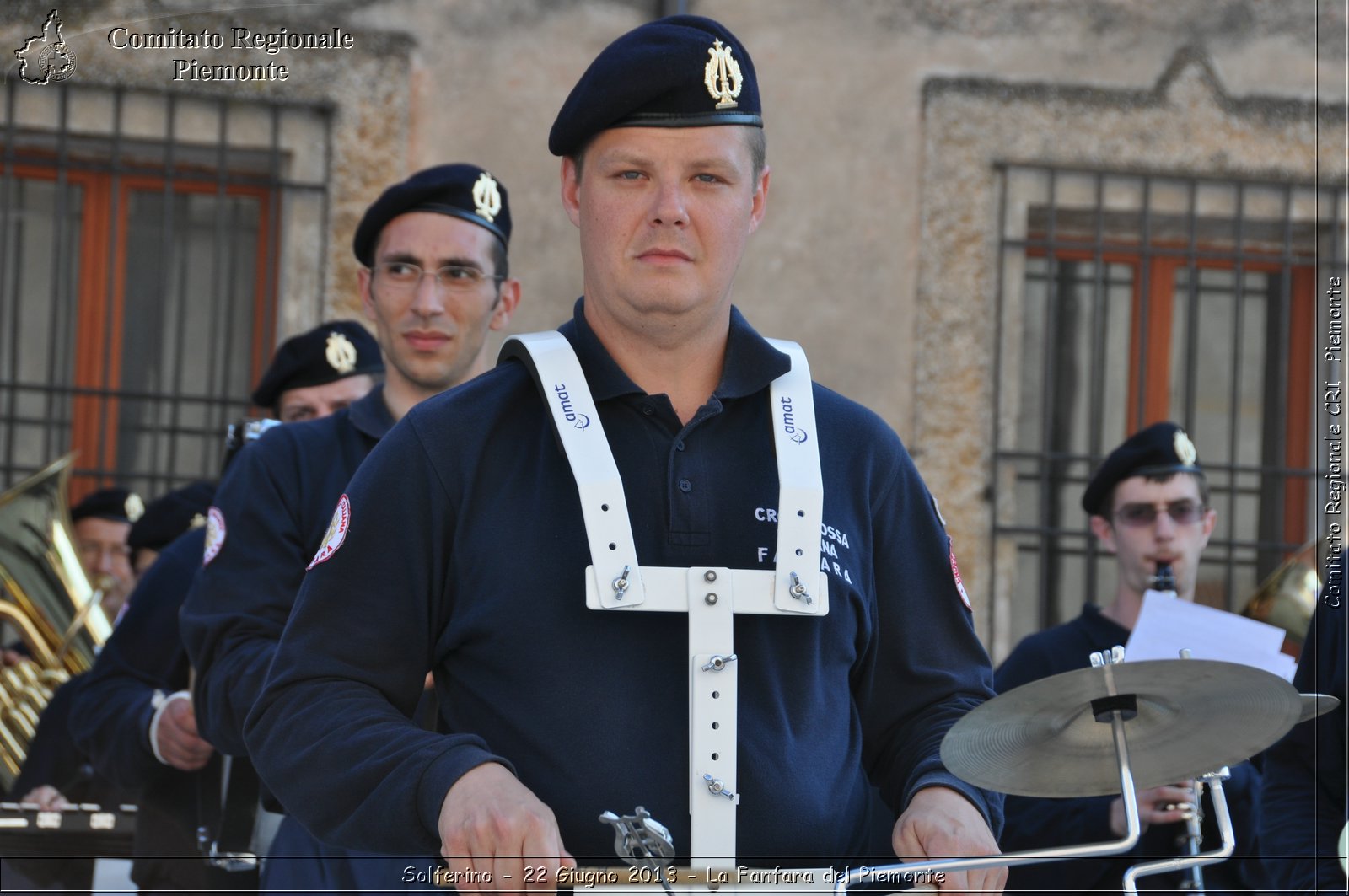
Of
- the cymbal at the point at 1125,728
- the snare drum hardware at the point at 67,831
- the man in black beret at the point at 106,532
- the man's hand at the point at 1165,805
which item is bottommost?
the snare drum hardware at the point at 67,831

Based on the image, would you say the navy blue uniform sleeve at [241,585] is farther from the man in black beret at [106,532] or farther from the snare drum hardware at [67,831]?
the man in black beret at [106,532]

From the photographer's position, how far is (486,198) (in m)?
4.15

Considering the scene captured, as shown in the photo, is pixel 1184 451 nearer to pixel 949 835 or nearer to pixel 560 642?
pixel 949 835

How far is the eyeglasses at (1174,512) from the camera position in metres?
5.18

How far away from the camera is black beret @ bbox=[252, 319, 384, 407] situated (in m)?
4.89

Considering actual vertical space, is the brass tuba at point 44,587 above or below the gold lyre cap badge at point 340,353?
below

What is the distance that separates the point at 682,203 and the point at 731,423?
0.31 meters

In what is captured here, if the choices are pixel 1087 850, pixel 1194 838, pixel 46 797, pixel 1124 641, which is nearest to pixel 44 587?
pixel 46 797

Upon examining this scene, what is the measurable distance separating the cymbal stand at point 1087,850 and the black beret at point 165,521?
416 centimetres

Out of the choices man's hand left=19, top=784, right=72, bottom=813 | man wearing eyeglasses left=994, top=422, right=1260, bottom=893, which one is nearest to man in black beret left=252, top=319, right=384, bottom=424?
man's hand left=19, top=784, right=72, bottom=813

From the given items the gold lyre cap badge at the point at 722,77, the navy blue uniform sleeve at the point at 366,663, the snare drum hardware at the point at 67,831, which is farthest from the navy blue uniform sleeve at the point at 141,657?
the gold lyre cap badge at the point at 722,77

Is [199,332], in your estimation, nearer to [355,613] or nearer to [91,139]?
[91,139]

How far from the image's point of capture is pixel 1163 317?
7.71m

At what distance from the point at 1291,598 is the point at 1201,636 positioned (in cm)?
256
